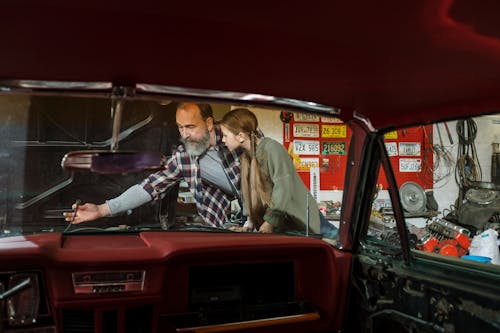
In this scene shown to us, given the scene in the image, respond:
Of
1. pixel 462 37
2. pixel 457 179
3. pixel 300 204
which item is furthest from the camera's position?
pixel 457 179

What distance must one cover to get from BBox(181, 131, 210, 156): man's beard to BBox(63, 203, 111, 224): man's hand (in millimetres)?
1183

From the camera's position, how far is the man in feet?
13.8

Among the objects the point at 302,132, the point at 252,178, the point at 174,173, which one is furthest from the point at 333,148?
the point at 174,173

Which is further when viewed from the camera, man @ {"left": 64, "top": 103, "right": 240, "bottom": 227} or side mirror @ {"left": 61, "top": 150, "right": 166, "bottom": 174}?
man @ {"left": 64, "top": 103, "right": 240, "bottom": 227}

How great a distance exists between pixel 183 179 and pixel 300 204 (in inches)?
44.9

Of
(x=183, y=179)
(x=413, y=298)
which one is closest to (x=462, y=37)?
(x=413, y=298)

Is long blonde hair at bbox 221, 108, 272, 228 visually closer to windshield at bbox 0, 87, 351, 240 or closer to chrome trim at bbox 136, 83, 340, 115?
windshield at bbox 0, 87, 351, 240

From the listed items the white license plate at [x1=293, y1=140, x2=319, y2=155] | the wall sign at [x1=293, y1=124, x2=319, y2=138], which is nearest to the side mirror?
the wall sign at [x1=293, y1=124, x2=319, y2=138]

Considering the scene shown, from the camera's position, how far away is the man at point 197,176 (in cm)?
421

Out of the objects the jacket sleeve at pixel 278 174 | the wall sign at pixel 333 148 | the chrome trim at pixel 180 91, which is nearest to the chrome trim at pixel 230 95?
the chrome trim at pixel 180 91

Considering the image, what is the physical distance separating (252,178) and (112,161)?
310 centimetres

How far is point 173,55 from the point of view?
165cm

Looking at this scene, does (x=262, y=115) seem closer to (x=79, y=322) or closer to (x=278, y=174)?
(x=278, y=174)

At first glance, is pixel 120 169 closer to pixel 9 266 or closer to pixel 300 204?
pixel 9 266
